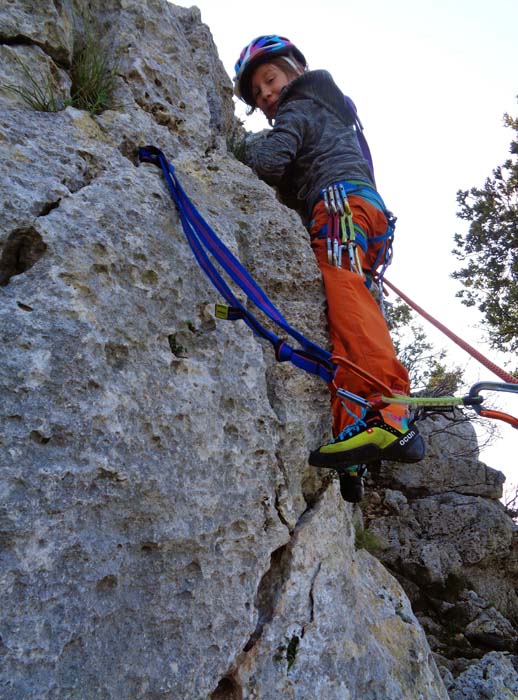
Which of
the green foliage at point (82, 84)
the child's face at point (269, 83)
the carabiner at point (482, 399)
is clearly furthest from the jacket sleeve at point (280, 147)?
the carabiner at point (482, 399)

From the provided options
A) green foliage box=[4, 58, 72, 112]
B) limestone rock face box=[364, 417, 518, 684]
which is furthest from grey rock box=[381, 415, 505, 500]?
green foliage box=[4, 58, 72, 112]

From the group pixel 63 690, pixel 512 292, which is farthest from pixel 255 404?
pixel 512 292

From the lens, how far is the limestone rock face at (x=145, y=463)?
178cm

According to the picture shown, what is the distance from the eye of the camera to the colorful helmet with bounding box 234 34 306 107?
456 cm

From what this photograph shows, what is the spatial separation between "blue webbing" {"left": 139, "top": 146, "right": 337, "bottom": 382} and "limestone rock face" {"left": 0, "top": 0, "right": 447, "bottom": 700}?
0.08m

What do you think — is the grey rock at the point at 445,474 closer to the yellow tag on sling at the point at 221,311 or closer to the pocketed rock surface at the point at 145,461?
the pocketed rock surface at the point at 145,461

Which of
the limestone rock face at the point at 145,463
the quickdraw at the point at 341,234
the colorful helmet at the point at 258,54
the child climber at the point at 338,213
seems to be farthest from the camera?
the colorful helmet at the point at 258,54

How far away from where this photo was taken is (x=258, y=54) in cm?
455

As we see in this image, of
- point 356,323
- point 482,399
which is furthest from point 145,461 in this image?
point 356,323

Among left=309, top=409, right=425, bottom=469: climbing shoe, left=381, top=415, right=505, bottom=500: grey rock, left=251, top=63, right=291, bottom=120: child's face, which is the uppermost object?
left=251, top=63, right=291, bottom=120: child's face

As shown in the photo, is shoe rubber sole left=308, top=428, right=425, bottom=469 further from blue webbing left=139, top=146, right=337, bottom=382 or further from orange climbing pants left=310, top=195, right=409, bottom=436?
blue webbing left=139, top=146, right=337, bottom=382

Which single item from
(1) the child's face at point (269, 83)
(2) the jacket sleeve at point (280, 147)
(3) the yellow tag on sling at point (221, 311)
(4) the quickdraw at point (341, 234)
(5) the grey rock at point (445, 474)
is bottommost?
(3) the yellow tag on sling at point (221, 311)

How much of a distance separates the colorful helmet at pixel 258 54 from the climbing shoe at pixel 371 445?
3.58 m

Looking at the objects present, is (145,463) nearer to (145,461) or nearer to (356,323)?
(145,461)
